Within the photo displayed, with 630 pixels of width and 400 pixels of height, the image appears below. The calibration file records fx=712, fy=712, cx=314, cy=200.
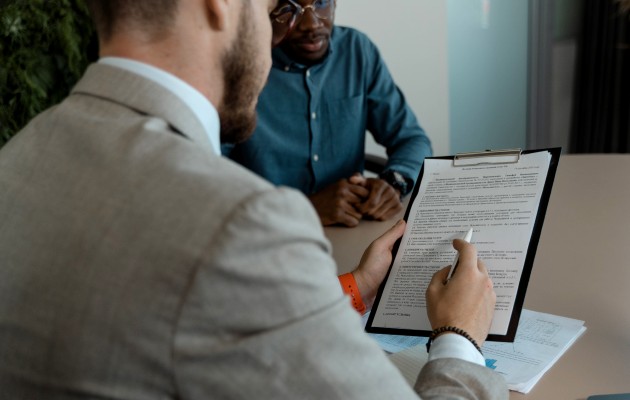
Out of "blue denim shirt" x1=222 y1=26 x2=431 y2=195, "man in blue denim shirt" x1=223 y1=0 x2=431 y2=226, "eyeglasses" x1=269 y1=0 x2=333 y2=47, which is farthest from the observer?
"blue denim shirt" x1=222 y1=26 x2=431 y2=195

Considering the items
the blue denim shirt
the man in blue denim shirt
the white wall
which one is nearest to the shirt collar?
the man in blue denim shirt

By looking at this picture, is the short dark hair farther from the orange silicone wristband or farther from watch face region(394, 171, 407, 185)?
watch face region(394, 171, 407, 185)

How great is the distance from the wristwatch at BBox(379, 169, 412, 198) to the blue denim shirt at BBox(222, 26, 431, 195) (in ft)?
0.38

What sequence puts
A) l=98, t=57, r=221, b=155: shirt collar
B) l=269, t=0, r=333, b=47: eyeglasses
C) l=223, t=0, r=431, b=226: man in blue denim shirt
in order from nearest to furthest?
1. l=98, t=57, r=221, b=155: shirt collar
2. l=269, t=0, r=333, b=47: eyeglasses
3. l=223, t=0, r=431, b=226: man in blue denim shirt

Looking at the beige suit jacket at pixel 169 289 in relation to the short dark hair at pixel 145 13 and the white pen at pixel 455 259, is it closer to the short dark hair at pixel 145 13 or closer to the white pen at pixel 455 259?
the short dark hair at pixel 145 13

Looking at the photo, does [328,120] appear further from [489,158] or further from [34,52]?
[489,158]

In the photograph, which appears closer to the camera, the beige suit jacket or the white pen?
the beige suit jacket

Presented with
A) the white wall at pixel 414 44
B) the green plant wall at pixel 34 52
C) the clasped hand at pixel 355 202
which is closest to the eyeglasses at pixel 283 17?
the clasped hand at pixel 355 202

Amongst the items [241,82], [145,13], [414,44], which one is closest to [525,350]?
[241,82]

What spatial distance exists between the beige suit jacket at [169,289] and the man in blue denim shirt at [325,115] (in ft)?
4.16

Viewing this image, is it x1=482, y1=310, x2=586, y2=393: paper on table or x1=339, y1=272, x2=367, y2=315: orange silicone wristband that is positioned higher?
x1=339, y1=272, x2=367, y2=315: orange silicone wristband

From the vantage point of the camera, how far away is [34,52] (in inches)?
86.4

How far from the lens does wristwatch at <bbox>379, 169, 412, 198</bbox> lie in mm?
1964

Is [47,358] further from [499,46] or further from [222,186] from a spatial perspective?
[499,46]
